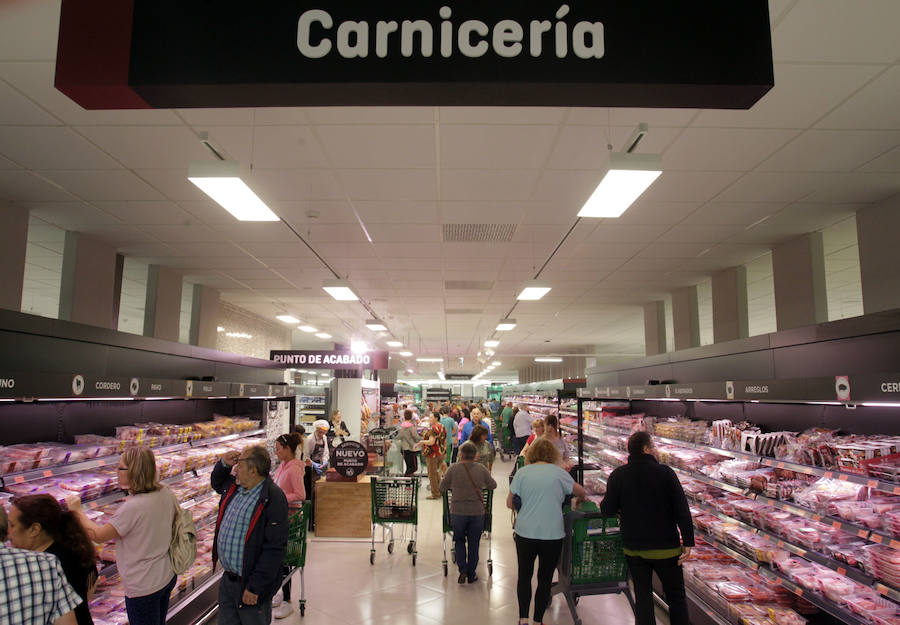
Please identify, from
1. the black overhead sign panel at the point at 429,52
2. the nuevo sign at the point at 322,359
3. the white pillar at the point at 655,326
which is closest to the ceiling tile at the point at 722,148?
the black overhead sign panel at the point at 429,52

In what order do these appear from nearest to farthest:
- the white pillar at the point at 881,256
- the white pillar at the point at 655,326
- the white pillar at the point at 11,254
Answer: the white pillar at the point at 881,256
the white pillar at the point at 11,254
the white pillar at the point at 655,326

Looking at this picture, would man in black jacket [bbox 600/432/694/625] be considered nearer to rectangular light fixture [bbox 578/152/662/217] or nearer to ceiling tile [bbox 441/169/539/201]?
rectangular light fixture [bbox 578/152/662/217]

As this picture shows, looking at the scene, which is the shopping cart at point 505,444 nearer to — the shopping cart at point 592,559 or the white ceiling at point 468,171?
the white ceiling at point 468,171

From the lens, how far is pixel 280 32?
1863mm

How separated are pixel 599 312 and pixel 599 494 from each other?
7.21 m

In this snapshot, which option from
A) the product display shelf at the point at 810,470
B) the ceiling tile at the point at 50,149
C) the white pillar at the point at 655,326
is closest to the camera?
the product display shelf at the point at 810,470

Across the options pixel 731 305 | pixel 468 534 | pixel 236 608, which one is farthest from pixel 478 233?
pixel 236 608

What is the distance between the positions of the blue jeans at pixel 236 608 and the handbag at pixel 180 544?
301 millimetres

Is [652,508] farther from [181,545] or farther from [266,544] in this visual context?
[181,545]

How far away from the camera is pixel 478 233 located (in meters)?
7.18

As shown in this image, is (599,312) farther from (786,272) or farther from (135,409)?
(135,409)

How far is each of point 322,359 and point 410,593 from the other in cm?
674

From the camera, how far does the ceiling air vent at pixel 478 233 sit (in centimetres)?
694

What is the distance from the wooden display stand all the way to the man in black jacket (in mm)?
4212
